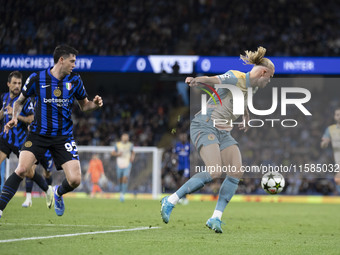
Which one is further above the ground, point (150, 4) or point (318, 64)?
point (150, 4)

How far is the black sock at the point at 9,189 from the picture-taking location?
7836 millimetres

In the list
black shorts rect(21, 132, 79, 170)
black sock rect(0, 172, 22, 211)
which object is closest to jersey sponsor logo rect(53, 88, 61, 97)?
black shorts rect(21, 132, 79, 170)

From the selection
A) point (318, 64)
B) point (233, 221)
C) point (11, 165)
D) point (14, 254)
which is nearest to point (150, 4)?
point (318, 64)

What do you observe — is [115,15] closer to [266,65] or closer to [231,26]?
[231,26]

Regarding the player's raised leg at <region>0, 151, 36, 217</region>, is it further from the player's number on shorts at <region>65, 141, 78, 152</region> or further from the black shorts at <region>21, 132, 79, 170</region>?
the player's number on shorts at <region>65, 141, 78, 152</region>

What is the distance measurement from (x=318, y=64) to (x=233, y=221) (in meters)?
15.2

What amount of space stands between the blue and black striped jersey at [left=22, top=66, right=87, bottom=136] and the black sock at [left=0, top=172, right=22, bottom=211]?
0.67 metres

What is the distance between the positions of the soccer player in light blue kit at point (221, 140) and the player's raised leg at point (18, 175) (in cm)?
161

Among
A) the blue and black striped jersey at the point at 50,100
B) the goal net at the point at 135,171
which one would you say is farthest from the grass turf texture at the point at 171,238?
the goal net at the point at 135,171

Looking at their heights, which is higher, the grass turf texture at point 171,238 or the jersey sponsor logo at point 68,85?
the jersey sponsor logo at point 68,85

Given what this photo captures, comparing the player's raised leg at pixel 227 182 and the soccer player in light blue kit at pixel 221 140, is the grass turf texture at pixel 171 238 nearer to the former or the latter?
the player's raised leg at pixel 227 182

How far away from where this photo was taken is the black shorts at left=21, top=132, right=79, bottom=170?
7.66 m

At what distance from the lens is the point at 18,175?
777 cm

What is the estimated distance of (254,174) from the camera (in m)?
22.5
